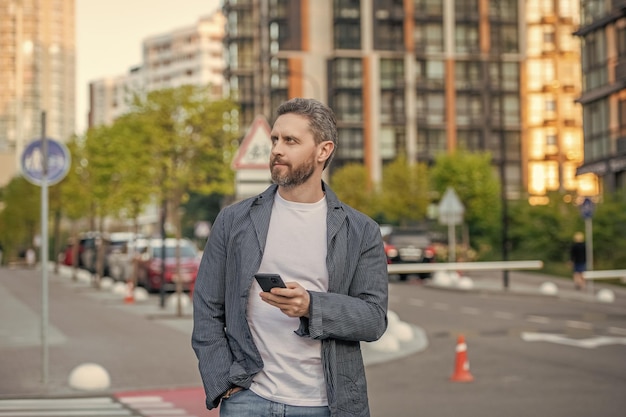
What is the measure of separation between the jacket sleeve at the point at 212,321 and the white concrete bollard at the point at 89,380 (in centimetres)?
962

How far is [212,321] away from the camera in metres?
4.60

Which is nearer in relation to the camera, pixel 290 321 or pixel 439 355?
pixel 290 321

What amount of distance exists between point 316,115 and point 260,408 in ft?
3.34

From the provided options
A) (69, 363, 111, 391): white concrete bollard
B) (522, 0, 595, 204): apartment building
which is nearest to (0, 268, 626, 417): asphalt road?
(69, 363, 111, 391): white concrete bollard

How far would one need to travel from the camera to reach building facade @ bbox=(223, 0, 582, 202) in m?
106

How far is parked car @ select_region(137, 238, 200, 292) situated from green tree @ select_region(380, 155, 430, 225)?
41.6 metres

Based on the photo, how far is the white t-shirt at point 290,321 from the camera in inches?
177

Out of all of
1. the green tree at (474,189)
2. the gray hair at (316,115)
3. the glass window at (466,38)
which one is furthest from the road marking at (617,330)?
the glass window at (466,38)

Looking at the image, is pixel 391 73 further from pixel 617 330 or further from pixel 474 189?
pixel 617 330

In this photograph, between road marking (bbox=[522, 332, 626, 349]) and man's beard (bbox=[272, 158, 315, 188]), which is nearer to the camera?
man's beard (bbox=[272, 158, 315, 188])

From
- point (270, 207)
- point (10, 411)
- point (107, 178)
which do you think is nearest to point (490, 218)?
point (107, 178)

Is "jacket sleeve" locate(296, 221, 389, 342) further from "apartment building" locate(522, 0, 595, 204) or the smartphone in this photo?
"apartment building" locate(522, 0, 595, 204)

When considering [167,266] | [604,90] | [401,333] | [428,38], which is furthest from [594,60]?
[428,38]

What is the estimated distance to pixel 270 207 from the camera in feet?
15.2
